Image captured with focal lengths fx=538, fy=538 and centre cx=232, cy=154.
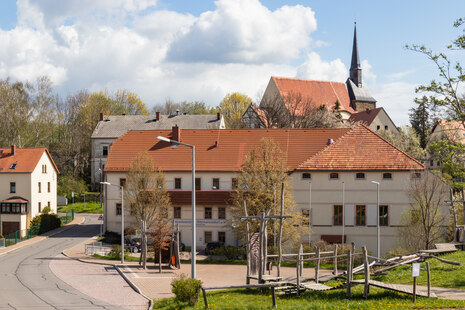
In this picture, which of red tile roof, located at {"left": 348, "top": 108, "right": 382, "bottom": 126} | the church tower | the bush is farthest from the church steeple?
the bush

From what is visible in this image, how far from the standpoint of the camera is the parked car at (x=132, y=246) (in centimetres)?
4572

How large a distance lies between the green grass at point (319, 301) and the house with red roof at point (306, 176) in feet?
64.1

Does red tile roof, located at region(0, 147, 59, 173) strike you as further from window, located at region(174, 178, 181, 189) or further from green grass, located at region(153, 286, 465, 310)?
green grass, located at region(153, 286, 465, 310)

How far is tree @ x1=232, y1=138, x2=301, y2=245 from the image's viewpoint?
40.2 meters

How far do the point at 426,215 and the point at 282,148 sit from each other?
54.3 feet

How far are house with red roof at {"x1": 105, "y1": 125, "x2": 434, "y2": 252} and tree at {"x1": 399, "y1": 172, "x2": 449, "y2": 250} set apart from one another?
4.23 meters

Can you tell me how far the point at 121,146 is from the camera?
53.9m

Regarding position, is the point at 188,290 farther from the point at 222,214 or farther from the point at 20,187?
the point at 20,187

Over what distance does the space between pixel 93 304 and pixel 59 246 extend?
83.0 feet

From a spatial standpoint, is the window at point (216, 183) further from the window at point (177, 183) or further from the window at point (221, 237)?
the window at point (221, 237)

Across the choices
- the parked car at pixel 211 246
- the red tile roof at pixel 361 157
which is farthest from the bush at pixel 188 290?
the red tile roof at pixel 361 157

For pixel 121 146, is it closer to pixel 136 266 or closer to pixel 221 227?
pixel 221 227

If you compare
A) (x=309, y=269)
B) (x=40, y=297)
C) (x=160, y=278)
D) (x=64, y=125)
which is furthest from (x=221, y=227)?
(x=64, y=125)

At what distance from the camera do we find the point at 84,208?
7338 centimetres
